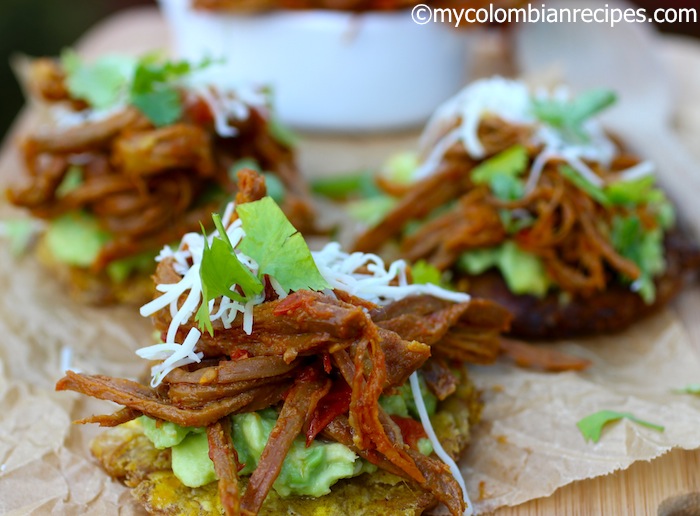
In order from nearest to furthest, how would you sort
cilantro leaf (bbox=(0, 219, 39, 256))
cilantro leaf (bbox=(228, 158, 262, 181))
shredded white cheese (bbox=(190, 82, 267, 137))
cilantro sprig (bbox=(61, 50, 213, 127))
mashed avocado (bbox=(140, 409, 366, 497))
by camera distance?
mashed avocado (bbox=(140, 409, 366, 497)) < cilantro sprig (bbox=(61, 50, 213, 127)) < shredded white cheese (bbox=(190, 82, 267, 137)) < cilantro leaf (bbox=(228, 158, 262, 181)) < cilantro leaf (bbox=(0, 219, 39, 256))

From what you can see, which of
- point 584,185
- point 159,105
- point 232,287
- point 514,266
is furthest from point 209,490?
point 584,185

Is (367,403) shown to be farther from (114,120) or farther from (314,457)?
Answer: (114,120)

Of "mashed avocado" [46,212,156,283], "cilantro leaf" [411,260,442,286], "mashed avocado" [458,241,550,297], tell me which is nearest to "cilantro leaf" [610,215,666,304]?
"mashed avocado" [458,241,550,297]

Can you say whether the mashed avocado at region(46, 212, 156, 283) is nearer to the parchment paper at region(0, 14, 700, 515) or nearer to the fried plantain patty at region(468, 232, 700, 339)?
the parchment paper at region(0, 14, 700, 515)

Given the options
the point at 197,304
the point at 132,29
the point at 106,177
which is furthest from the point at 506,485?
the point at 132,29

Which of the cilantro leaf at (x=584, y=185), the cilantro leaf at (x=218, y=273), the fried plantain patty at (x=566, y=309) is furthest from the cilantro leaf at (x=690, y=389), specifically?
the cilantro leaf at (x=218, y=273)
